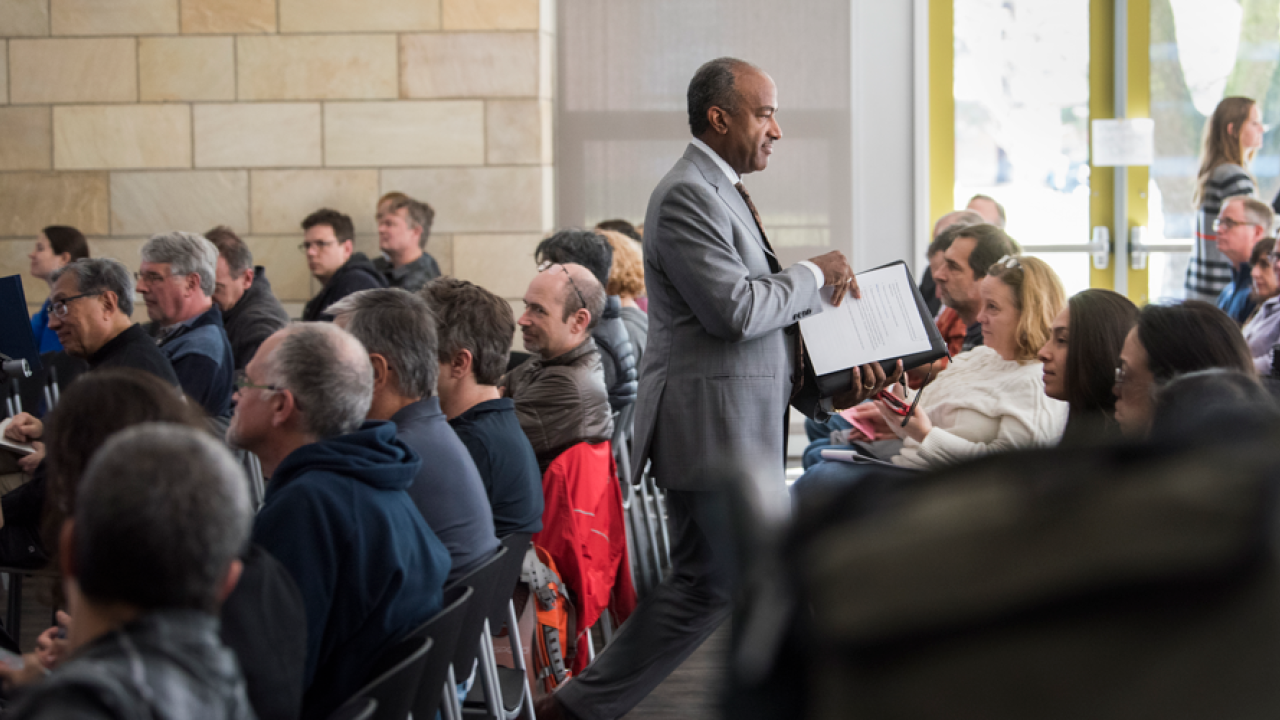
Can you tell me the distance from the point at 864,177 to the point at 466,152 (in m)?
2.45

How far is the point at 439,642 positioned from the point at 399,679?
0.59ft

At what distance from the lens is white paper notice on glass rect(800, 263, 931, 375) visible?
2.73m

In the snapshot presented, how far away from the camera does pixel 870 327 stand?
9.05 feet

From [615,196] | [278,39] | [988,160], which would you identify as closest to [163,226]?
[278,39]

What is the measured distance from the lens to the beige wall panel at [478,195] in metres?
6.63

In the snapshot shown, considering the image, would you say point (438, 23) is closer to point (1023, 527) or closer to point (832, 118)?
point (832, 118)

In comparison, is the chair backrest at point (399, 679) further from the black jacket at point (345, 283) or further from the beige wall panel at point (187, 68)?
the beige wall panel at point (187, 68)

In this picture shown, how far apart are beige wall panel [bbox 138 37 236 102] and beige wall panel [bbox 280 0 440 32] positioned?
428 mm

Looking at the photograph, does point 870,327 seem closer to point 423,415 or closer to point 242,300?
point 423,415

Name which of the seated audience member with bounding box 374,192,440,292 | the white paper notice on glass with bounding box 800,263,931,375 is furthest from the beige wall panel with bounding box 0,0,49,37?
the white paper notice on glass with bounding box 800,263,931,375

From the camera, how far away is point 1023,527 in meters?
0.39

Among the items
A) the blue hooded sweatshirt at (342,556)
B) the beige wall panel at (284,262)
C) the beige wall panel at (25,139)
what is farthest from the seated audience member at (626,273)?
the beige wall panel at (25,139)

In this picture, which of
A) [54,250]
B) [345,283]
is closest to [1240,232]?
[345,283]

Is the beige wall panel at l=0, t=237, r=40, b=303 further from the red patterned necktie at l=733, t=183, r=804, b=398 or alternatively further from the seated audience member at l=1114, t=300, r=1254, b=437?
the seated audience member at l=1114, t=300, r=1254, b=437
